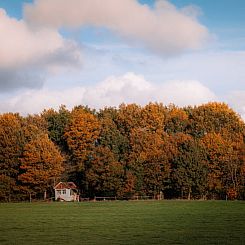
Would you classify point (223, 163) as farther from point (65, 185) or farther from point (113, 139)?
point (65, 185)

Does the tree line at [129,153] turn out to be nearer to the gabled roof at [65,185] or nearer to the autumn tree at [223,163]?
the autumn tree at [223,163]

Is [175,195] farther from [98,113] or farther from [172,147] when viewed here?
[98,113]

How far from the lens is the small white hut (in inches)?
3866

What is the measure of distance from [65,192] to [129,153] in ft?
45.9

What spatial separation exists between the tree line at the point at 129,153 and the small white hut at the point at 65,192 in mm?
1556

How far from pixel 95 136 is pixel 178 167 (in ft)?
62.1

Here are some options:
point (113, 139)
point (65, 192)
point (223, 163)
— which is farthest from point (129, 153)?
point (223, 163)

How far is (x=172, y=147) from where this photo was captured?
95.5 m

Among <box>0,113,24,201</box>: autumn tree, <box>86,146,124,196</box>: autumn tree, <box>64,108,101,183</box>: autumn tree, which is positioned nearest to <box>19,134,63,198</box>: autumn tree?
<box>0,113,24,201</box>: autumn tree

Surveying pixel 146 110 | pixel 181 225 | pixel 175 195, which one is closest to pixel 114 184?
pixel 175 195

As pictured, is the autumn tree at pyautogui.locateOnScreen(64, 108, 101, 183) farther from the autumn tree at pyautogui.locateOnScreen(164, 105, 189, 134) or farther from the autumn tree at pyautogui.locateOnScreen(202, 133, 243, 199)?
the autumn tree at pyautogui.locateOnScreen(202, 133, 243, 199)

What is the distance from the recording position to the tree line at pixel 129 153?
9162cm

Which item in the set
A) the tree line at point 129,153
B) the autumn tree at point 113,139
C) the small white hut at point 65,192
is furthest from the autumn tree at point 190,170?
the small white hut at point 65,192

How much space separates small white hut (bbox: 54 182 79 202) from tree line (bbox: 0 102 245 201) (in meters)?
1.56
